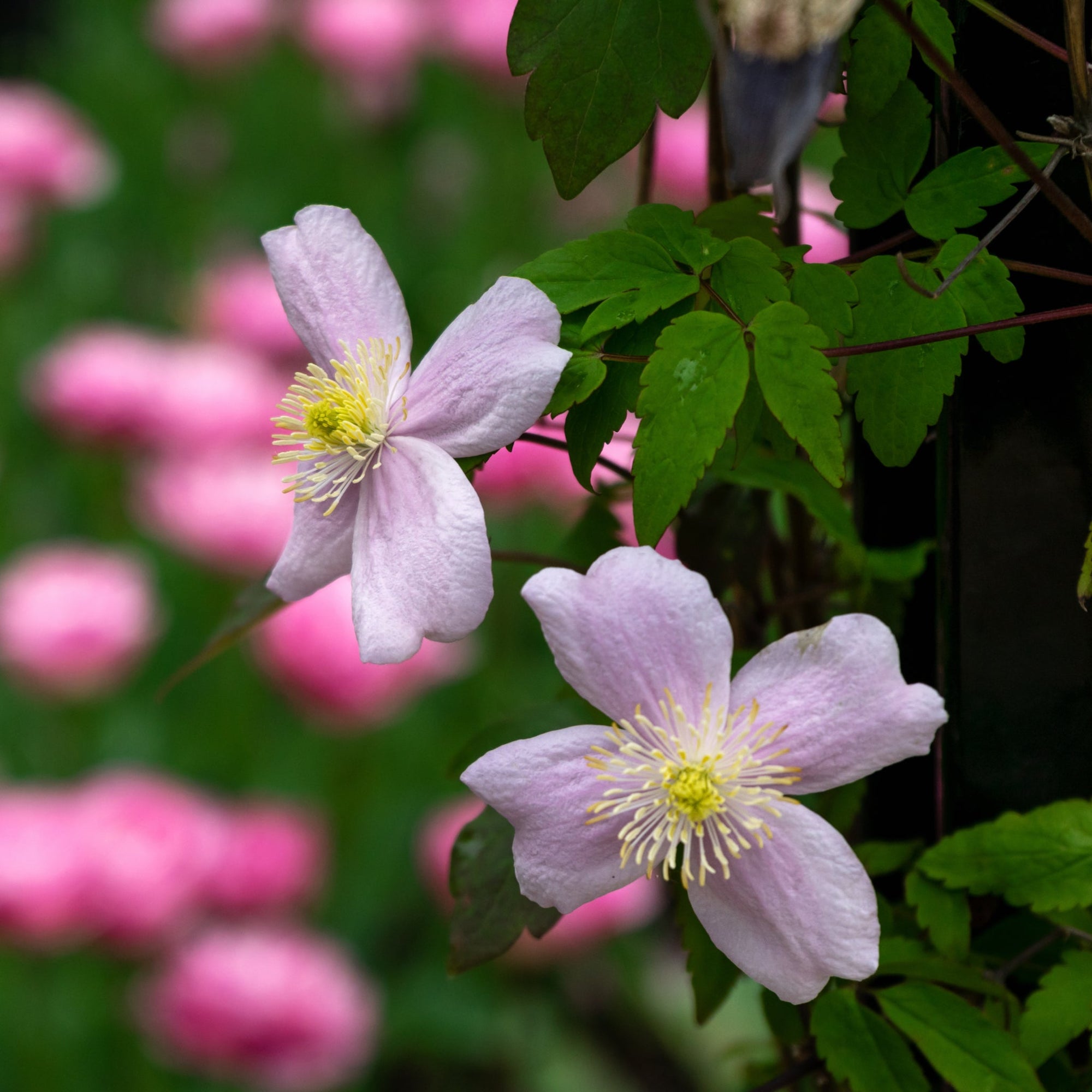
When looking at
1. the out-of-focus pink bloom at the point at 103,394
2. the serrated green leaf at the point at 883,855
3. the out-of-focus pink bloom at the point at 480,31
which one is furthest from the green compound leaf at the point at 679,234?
the out-of-focus pink bloom at the point at 480,31

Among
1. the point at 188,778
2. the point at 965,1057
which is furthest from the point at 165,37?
the point at 965,1057

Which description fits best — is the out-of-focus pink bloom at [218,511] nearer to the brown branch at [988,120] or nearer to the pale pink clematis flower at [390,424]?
the pale pink clematis flower at [390,424]

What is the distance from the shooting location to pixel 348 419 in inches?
15.0

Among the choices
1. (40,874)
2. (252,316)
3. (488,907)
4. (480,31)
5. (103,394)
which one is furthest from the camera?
(480,31)

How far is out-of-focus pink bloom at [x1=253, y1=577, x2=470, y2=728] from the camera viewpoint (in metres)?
1.36

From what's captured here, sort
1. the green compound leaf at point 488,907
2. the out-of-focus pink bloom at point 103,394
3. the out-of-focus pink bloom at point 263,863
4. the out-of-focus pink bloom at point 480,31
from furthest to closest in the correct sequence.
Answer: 1. the out-of-focus pink bloom at point 480,31
2. the out-of-focus pink bloom at point 103,394
3. the out-of-focus pink bloom at point 263,863
4. the green compound leaf at point 488,907

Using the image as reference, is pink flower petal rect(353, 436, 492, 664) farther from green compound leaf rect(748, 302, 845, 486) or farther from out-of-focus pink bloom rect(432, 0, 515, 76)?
out-of-focus pink bloom rect(432, 0, 515, 76)

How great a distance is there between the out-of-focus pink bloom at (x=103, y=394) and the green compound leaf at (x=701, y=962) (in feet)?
4.13

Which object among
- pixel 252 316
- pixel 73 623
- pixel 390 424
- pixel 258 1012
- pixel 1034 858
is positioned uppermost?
pixel 390 424

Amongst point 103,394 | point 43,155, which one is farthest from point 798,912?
point 43,155

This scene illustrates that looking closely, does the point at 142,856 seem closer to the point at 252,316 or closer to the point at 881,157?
the point at 252,316

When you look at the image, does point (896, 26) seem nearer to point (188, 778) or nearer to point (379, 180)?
point (188, 778)

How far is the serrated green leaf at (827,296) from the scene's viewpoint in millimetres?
346

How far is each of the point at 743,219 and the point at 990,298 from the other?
86mm
